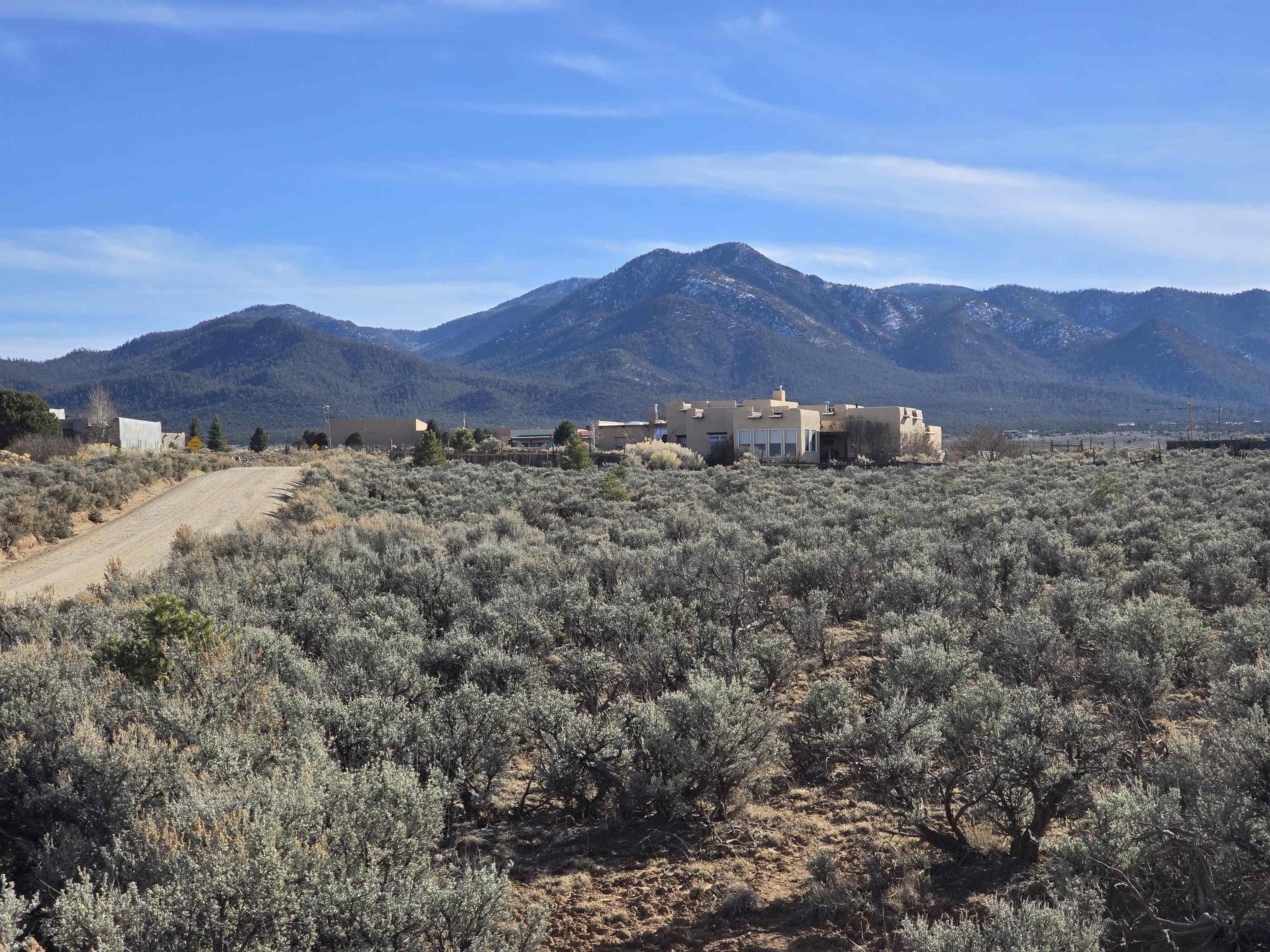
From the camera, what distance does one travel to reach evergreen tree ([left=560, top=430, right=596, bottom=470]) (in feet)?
137

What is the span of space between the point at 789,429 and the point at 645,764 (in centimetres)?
5249

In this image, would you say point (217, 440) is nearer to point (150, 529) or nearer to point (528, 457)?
point (528, 457)

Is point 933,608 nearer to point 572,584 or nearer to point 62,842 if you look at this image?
point 572,584

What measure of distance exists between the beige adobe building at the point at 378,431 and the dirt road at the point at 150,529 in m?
49.9

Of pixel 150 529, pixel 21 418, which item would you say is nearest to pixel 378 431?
pixel 21 418

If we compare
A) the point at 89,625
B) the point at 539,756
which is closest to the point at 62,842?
the point at 539,756

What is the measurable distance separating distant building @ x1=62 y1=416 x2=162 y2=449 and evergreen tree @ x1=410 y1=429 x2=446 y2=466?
19290mm

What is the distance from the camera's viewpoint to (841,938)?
5.23 m

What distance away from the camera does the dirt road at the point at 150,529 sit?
18.3 m

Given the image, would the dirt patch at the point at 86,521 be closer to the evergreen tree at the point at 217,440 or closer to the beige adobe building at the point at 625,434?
the evergreen tree at the point at 217,440

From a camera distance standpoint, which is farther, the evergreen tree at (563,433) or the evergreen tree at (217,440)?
the evergreen tree at (217,440)

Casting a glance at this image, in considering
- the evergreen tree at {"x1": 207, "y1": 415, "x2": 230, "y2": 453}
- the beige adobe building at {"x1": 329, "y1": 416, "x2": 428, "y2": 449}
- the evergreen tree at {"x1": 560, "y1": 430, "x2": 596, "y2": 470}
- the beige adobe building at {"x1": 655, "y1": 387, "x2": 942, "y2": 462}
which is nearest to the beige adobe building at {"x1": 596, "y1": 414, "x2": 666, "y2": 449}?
the beige adobe building at {"x1": 655, "y1": 387, "x2": 942, "y2": 462}

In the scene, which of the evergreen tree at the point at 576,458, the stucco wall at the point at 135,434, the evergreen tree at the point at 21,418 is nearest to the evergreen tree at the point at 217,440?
the stucco wall at the point at 135,434

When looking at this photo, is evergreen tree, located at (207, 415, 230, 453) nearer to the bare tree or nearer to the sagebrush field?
the bare tree
